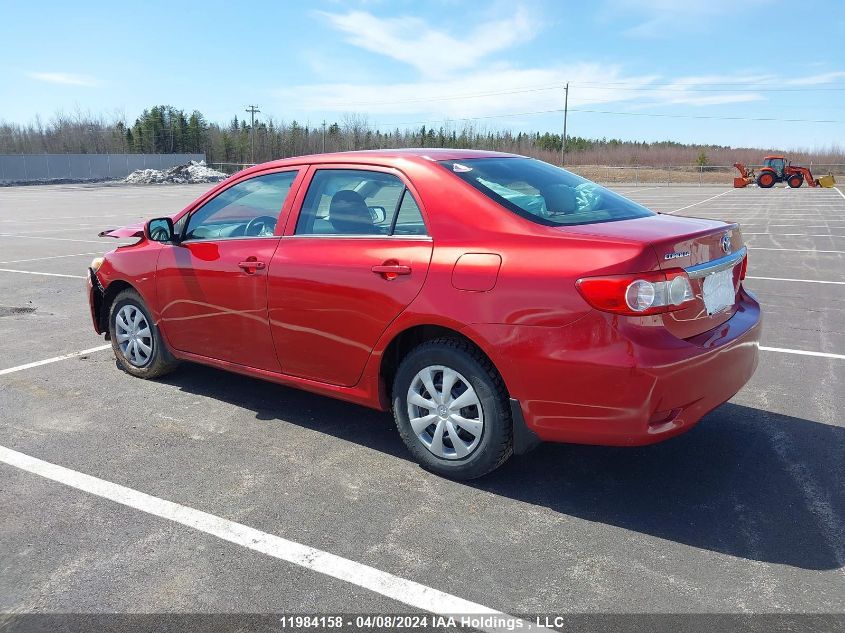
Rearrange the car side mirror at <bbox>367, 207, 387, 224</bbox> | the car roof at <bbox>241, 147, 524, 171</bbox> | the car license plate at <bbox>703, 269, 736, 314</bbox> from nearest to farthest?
the car license plate at <bbox>703, 269, 736, 314</bbox> → the car side mirror at <bbox>367, 207, 387, 224</bbox> → the car roof at <bbox>241, 147, 524, 171</bbox>

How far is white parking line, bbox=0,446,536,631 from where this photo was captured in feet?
9.08

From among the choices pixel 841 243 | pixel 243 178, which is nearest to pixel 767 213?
pixel 841 243

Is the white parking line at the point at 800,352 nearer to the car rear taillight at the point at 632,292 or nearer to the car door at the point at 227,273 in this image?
the car rear taillight at the point at 632,292

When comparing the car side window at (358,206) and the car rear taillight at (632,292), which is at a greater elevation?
the car side window at (358,206)

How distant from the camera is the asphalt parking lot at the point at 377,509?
284 centimetres

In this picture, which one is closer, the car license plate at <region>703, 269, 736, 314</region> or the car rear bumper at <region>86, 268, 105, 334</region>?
the car license plate at <region>703, 269, 736, 314</region>

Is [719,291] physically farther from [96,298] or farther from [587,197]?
[96,298]

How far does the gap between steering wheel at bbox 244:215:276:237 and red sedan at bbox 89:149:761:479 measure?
17 mm

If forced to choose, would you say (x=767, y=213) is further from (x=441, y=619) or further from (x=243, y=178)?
(x=441, y=619)

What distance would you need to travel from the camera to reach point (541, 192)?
13.4 feet

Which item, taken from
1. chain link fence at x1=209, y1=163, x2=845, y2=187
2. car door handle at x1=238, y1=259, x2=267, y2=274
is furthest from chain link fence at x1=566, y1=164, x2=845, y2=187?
car door handle at x1=238, y1=259, x2=267, y2=274

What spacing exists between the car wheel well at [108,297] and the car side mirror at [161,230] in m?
0.60

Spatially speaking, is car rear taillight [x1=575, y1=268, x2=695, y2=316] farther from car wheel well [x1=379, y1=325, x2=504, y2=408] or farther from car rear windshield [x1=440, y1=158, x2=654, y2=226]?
car wheel well [x1=379, y1=325, x2=504, y2=408]

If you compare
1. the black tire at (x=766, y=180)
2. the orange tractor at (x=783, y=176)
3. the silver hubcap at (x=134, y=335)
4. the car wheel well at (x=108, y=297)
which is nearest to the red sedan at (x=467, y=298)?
the silver hubcap at (x=134, y=335)
